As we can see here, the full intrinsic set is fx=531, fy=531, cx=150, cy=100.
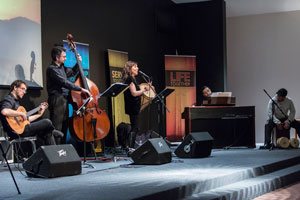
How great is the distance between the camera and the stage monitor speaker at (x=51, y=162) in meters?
4.97

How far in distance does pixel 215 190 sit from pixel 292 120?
5.14 m

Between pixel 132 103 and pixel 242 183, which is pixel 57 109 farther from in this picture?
pixel 242 183

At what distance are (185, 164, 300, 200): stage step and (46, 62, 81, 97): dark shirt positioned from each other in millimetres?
2286

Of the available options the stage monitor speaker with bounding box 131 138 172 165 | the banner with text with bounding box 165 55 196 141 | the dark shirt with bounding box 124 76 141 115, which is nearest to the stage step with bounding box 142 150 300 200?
the stage monitor speaker with bounding box 131 138 172 165

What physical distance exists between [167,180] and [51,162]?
1.10m

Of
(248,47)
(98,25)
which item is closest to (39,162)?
(98,25)

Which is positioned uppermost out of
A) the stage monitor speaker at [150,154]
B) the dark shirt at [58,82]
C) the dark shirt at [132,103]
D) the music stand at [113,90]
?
the dark shirt at [58,82]

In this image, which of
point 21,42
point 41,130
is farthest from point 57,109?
point 21,42

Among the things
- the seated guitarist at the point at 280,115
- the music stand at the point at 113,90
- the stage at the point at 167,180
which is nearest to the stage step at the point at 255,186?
the stage at the point at 167,180

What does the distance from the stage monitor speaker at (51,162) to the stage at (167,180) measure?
7 cm

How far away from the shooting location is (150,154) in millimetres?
6258

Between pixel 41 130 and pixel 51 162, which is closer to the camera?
pixel 51 162

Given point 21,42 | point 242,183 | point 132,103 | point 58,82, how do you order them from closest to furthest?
point 242,183
point 58,82
point 21,42
point 132,103

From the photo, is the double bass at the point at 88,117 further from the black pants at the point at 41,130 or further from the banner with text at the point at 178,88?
the banner with text at the point at 178,88
